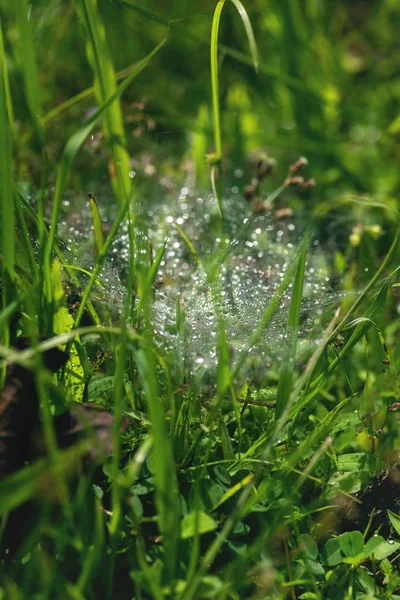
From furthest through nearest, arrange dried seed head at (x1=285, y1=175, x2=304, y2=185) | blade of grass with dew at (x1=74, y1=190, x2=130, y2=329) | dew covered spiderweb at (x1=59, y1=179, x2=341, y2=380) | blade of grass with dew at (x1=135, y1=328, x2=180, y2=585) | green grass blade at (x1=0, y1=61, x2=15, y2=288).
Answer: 1. dried seed head at (x1=285, y1=175, x2=304, y2=185)
2. dew covered spiderweb at (x1=59, y1=179, x2=341, y2=380)
3. blade of grass with dew at (x1=74, y1=190, x2=130, y2=329)
4. green grass blade at (x1=0, y1=61, x2=15, y2=288)
5. blade of grass with dew at (x1=135, y1=328, x2=180, y2=585)

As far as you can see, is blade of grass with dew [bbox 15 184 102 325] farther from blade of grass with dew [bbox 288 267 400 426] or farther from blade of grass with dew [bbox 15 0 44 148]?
blade of grass with dew [bbox 288 267 400 426]

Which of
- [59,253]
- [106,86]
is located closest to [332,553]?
[59,253]

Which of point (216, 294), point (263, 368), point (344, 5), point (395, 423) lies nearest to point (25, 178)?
point (216, 294)

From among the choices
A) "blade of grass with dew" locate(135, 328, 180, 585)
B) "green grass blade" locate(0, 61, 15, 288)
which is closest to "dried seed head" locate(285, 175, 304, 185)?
"green grass blade" locate(0, 61, 15, 288)

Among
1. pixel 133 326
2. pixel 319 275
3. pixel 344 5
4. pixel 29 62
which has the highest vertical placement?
pixel 344 5

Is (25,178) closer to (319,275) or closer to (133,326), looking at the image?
(133,326)

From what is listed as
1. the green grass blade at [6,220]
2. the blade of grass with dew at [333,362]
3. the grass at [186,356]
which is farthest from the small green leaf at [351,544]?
the green grass blade at [6,220]

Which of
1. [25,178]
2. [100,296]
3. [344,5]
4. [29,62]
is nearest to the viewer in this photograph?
[29,62]

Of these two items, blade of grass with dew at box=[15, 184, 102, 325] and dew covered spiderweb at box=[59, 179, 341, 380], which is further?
dew covered spiderweb at box=[59, 179, 341, 380]
